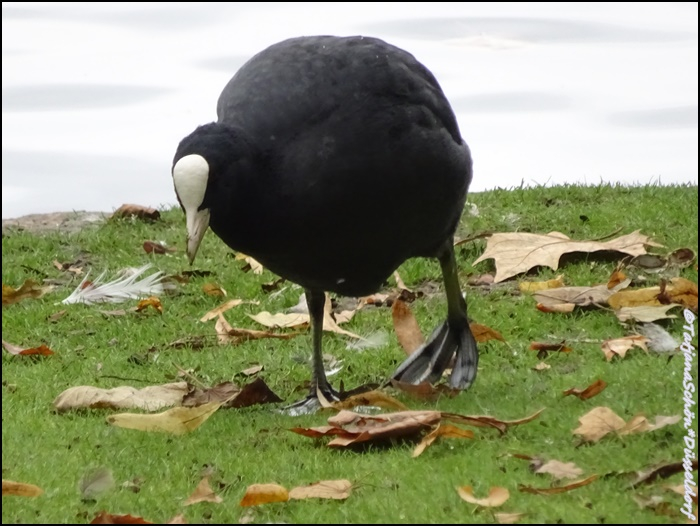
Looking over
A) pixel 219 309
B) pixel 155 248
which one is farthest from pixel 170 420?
pixel 155 248

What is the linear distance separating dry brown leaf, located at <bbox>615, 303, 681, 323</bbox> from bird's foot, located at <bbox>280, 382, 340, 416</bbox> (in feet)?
4.59

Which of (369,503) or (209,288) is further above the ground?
(369,503)

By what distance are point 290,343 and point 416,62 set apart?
1788 millimetres

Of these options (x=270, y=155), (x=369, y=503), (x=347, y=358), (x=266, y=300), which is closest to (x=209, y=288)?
(x=266, y=300)

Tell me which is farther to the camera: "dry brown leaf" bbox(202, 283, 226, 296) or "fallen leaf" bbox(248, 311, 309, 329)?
"dry brown leaf" bbox(202, 283, 226, 296)

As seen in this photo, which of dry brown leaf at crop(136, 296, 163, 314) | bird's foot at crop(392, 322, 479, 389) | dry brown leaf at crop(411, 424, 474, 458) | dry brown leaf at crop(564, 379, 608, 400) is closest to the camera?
dry brown leaf at crop(411, 424, 474, 458)

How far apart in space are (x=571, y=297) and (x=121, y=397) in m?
2.29

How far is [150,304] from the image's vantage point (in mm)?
6910

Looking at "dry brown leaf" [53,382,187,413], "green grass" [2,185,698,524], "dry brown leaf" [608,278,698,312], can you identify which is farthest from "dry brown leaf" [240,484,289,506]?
"dry brown leaf" [608,278,698,312]

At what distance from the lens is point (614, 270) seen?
6402 millimetres

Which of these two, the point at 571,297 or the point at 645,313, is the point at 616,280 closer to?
the point at 571,297

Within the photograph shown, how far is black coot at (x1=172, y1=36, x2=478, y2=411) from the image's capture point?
4.27 m

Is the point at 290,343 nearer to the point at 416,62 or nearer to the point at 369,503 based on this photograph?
the point at 416,62

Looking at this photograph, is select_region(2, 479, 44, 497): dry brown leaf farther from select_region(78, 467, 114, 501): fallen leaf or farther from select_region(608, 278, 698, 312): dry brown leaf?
select_region(608, 278, 698, 312): dry brown leaf
